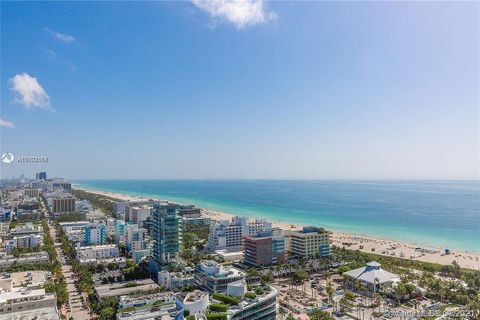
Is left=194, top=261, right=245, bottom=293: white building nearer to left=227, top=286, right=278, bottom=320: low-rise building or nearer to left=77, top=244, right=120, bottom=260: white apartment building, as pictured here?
left=227, top=286, right=278, bottom=320: low-rise building

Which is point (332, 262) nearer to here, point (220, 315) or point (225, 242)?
point (225, 242)

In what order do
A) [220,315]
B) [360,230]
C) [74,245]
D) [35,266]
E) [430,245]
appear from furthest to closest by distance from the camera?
[360,230] → [430,245] → [74,245] → [35,266] → [220,315]

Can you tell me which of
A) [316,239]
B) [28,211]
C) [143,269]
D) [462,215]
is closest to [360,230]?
[316,239]

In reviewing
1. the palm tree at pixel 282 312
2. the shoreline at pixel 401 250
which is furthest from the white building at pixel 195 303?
the shoreline at pixel 401 250

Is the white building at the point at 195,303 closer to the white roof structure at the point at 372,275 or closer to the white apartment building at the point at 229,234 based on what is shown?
the white roof structure at the point at 372,275

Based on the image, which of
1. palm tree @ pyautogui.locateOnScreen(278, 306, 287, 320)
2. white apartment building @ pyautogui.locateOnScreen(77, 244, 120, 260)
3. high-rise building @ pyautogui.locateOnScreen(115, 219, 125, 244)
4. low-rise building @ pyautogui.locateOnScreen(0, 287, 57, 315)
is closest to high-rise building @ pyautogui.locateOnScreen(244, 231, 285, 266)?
palm tree @ pyautogui.locateOnScreen(278, 306, 287, 320)
